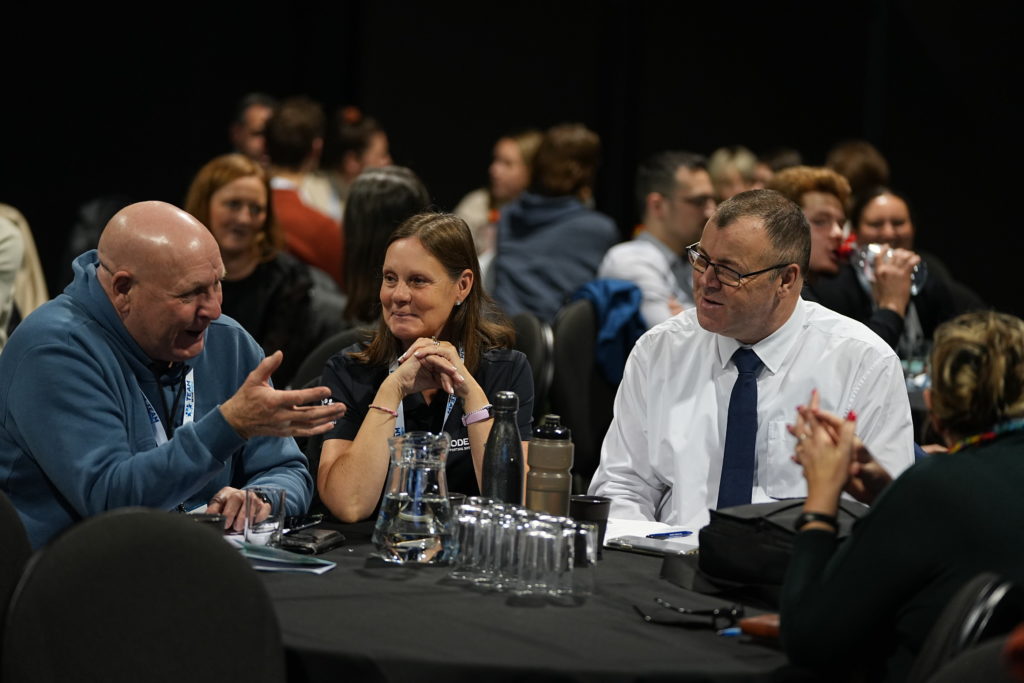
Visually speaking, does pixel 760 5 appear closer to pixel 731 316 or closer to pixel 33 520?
pixel 731 316

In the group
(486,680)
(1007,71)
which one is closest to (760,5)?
(1007,71)

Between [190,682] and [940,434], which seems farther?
[940,434]

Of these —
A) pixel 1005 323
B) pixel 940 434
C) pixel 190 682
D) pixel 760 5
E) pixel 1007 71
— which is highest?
pixel 760 5

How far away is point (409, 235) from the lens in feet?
10.6

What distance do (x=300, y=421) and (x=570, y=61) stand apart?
702 cm

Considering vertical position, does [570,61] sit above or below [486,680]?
above

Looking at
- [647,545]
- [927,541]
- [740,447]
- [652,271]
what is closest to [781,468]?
[740,447]

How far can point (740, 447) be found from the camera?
3123mm

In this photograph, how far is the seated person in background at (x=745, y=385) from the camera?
3.12 m

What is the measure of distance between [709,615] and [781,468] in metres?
1.01

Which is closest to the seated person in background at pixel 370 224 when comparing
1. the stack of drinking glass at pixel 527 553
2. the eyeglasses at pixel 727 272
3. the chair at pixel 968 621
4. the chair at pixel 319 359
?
the chair at pixel 319 359

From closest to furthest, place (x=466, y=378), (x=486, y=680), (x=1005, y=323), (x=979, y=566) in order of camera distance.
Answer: (x=486, y=680) → (x=979, y=566) → (x=1005, y=323) → (x=466, y=378)

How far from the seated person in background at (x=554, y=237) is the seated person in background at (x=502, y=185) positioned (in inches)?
29.4

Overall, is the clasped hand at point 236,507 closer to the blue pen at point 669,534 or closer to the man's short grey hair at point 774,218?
the blue pen at point 669,534
